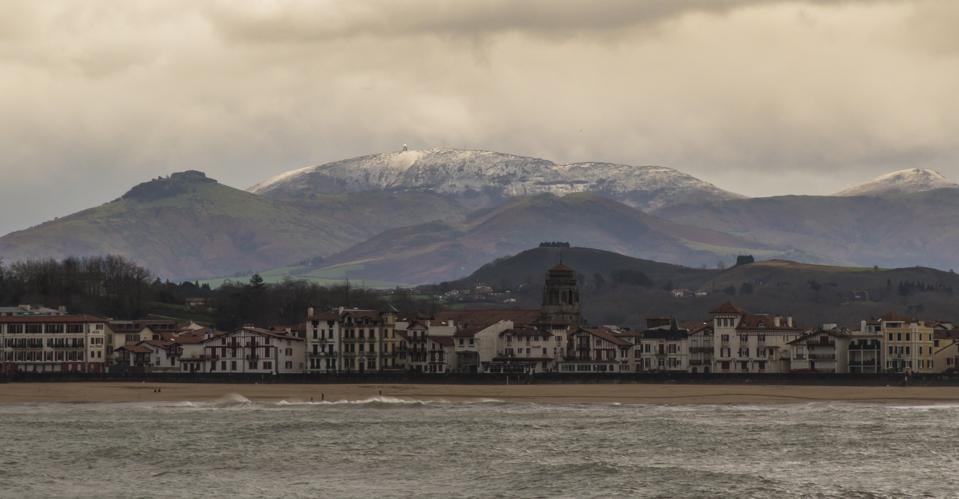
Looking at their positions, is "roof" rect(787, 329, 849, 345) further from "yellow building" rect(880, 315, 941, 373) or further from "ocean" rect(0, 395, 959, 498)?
"ocean" rect(0, 395, 959, 498)

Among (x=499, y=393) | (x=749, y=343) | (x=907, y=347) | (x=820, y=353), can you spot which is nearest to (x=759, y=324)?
(x=749, y=343)

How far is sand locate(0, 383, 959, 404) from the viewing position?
155500 mm


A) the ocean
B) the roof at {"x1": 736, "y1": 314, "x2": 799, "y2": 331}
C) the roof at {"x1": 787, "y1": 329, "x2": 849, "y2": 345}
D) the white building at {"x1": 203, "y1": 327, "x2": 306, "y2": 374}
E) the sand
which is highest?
the roof at {"x1": 736, "y1": 314, "x2": 799, "y2": 331}

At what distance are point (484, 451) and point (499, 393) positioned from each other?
58721 mm

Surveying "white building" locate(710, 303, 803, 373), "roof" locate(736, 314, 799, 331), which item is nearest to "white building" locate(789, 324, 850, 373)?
"white building" locate(710, 303, 803, 373)

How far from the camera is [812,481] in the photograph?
90562mm

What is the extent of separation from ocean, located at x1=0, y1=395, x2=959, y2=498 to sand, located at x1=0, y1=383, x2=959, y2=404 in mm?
9076

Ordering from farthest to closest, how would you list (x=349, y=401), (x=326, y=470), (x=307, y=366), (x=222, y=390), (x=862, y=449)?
(x=307, y=366), (x=222, y=390), (x=349, y=401), (x=862, y=449), (x=326, y=470)

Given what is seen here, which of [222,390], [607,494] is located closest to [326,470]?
[607,494]

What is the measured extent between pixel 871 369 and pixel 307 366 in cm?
6075

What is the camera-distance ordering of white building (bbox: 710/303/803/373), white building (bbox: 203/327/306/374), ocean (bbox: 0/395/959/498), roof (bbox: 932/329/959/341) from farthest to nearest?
white building (bbox: 203/327/306/374)
roof (bbox: 932/329/959/341)
white building (bbox: 710/303/803/373)
ocean (bbox: 0/395/959/498)

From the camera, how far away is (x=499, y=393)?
16425cm

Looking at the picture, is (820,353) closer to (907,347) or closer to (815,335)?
(815,335)

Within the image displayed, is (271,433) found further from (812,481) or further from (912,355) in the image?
(912,355)
